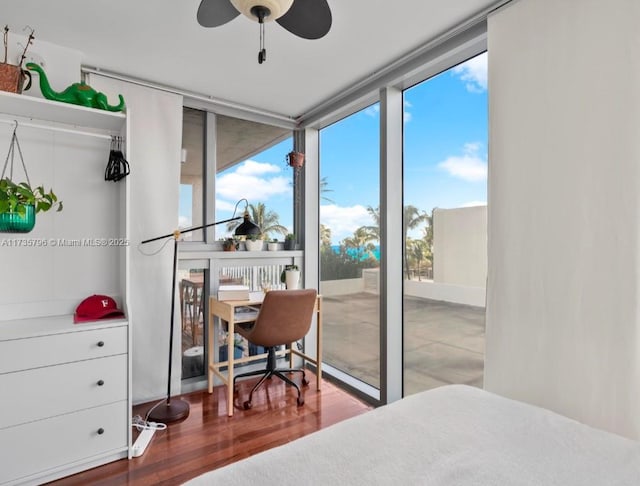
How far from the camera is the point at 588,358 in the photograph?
5.14 ft

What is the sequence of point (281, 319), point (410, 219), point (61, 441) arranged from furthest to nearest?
point (281, 319), point (410, 219), point (61, 441)

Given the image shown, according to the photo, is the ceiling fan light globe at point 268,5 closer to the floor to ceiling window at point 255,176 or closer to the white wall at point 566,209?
the white wall at point 566,209

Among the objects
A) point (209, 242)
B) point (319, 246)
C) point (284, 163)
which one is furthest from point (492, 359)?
point (284, 163)

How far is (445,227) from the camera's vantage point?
98.7 inches

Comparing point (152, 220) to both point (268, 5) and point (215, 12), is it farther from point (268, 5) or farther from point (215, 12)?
point (268, 5)

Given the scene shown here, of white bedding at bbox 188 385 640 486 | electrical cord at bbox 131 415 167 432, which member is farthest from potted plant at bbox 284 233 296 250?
white bedding at bbox 188 385 640 486

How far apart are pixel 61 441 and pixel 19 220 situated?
1.24 m

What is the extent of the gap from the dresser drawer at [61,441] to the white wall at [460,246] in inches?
85.1

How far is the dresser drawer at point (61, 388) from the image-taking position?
1.92 metres

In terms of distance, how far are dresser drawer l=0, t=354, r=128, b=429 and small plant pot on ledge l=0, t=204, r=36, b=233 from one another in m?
0.79

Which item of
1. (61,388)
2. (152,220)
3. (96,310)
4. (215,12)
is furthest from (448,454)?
(152,220)

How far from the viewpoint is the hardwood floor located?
81.9 inches

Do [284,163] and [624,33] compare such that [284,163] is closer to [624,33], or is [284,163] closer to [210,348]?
[210,348]

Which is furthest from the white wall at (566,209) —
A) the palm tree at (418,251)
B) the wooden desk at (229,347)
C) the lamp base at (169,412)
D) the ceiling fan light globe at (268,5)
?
the lamp base at (169,412)
